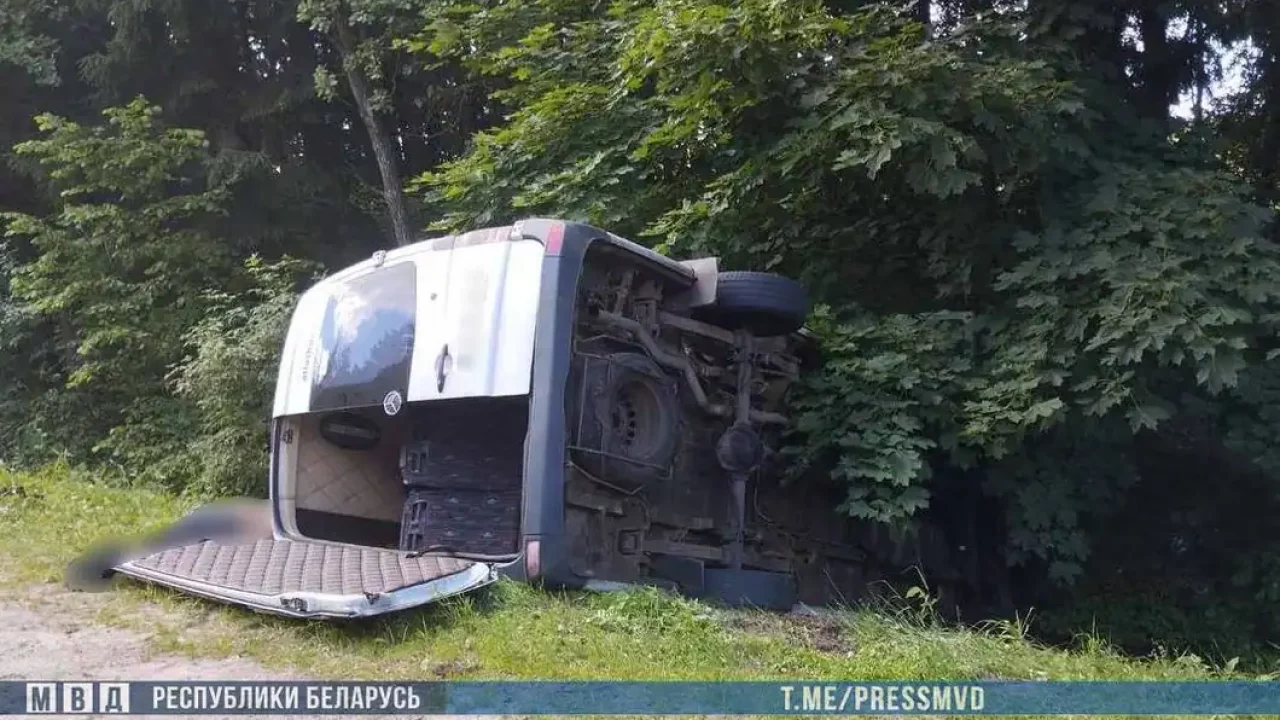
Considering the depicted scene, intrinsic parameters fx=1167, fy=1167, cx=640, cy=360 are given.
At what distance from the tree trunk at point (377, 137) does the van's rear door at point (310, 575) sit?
7623 mm

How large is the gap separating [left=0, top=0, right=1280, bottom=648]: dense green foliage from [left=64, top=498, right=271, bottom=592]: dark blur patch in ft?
10.0

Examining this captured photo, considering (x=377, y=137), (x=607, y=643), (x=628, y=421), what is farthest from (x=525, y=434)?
(x=377, y=137)

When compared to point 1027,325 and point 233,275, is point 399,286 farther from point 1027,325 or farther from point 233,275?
point 233,275

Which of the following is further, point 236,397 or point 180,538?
point 236,397

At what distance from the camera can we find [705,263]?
6152 millimetres

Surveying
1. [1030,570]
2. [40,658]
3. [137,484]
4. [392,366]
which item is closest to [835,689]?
[392,366]

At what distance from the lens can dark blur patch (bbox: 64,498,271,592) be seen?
19.0ft

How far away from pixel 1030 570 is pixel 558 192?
430 centimetres

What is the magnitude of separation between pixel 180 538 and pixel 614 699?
3306 mm

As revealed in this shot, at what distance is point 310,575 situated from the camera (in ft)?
16.6

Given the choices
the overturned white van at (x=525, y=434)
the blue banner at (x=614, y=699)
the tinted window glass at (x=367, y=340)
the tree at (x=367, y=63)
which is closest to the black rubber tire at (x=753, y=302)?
the overturned white van at (x=525, y=434)

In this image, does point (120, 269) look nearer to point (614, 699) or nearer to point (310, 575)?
point (310, 575)

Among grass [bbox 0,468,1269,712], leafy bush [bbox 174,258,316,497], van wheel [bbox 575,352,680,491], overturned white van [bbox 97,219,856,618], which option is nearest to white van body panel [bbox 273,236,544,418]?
overturned white van [bbox 97,219,856,618]

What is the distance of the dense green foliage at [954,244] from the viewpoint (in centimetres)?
665
